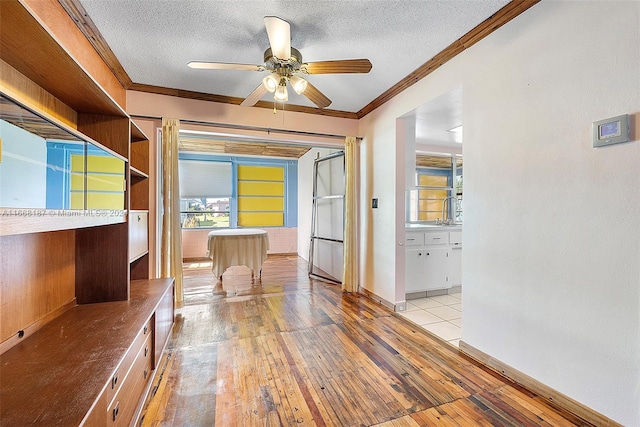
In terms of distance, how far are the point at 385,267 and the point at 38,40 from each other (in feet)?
10.8

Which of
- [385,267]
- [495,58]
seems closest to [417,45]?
[495,58]

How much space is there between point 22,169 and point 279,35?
1.51 metres

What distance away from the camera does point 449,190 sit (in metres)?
5.22

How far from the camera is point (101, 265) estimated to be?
74.2 inches

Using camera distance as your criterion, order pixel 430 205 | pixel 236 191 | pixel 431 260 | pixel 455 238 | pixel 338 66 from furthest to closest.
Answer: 1. pixel 236 191
2. pixel 430 205
3. pixel 455 238
4. pixel 431 260
5. pixel 338 66

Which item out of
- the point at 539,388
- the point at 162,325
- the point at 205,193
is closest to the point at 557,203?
the point at 539,388

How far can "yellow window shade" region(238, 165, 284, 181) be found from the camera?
6.92m

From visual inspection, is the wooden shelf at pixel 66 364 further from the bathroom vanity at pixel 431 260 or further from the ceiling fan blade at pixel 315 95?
the bathroom vanity at pixel 431 260

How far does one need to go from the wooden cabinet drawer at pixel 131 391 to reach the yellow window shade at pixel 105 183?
3.13 ft

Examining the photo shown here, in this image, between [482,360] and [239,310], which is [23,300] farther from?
[482,360]

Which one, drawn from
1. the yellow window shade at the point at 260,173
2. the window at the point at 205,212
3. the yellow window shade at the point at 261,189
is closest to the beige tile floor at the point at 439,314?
the yellow window shade at the point at 261,189

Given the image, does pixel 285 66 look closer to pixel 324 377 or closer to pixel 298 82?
pixel 298 82

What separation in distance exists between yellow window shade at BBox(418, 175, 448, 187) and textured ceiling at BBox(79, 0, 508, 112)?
275 cm

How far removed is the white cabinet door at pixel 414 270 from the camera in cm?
349
